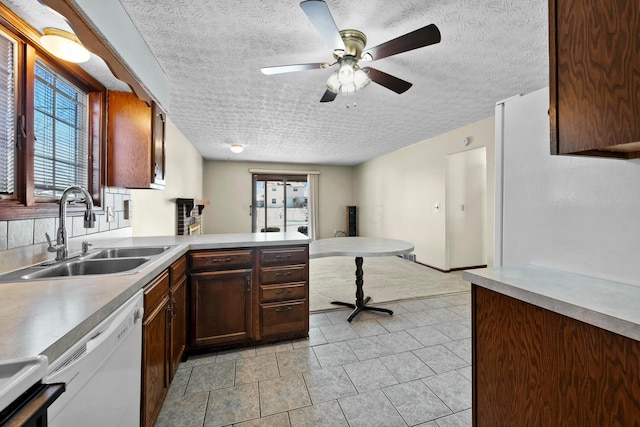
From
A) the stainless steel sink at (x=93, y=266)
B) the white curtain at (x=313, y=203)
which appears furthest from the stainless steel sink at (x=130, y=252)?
the white curtain at (x=313, y=203)

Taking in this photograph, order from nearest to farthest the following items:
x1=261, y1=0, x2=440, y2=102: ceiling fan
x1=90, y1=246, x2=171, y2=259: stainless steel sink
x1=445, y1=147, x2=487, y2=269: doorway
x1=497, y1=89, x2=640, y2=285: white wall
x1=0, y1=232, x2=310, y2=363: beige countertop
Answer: x1=0, y1=232, x2=310, y2=363: beige countertop, x1=497, y1=89, x2=640, y2=285: white wall, x1=261, y1=0, x2=440, y2=102: ceiling fan, x1=90, y1=246, x2=171, y2=259: stainless steel sink, x1=445, y1=147, x2=487, y2=269: doorway

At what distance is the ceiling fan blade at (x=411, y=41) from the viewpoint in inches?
57.6

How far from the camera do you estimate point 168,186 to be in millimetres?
3600

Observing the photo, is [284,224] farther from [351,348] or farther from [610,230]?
[610,230]

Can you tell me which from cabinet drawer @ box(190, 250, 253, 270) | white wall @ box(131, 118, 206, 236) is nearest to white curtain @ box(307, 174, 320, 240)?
white wall @ box(131, 118, 206, 236)

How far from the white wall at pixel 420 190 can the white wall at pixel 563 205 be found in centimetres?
272

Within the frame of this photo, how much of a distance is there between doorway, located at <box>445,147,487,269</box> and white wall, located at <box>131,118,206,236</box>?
4.21 metres

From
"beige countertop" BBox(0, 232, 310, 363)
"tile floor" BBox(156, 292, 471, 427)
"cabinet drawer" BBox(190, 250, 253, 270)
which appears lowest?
"tile floor" BBox(156, 292, 471, 427)

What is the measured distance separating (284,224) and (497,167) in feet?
20.7

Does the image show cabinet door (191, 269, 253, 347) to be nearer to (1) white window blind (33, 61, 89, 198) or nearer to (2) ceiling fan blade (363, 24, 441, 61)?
(1) white window blind (33, 61, 89, 198)

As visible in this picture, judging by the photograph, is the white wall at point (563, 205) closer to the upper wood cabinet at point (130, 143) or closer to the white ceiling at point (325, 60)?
the white ceiling at point (325, 60)

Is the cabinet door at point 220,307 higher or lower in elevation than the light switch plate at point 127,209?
lower

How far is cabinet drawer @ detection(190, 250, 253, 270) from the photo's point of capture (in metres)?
2.04

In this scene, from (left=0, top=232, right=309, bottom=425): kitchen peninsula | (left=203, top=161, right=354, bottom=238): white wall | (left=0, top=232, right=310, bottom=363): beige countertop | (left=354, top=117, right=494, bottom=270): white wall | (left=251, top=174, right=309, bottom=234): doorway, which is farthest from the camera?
(left=251, top=174, right=309, bottom=234): doorway
